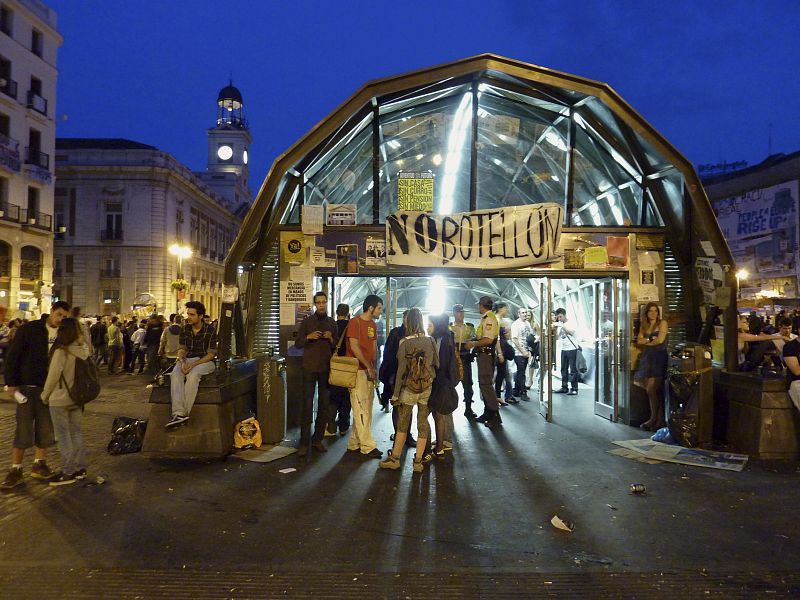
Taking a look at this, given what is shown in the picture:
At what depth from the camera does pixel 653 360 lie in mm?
8570

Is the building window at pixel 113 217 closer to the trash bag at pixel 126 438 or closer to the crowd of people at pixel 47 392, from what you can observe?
the trash bag at pixel 126 438

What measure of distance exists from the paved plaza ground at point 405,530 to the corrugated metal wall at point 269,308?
8.90 ft

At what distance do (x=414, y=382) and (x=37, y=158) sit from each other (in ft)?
114

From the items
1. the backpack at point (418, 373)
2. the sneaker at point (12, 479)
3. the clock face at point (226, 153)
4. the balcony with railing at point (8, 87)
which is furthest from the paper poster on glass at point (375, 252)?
the clock face at point (226, 153)

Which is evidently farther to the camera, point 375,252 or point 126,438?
point 375,252

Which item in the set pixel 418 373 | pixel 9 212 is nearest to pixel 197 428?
pixel 418 373

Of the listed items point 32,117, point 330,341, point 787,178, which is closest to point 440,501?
point 330,341

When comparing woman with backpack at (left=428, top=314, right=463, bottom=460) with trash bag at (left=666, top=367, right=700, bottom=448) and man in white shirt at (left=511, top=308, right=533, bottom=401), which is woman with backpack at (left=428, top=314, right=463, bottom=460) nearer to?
trash bag at (left=666, top=367, right=700, bottom=448)

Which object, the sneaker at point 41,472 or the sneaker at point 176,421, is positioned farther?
the sneaker at point 176,421

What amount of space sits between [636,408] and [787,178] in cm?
2517

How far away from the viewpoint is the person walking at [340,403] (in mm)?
8281

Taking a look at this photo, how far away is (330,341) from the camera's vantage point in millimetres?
7434

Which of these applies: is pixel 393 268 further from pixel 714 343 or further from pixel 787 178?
pixel 787 178

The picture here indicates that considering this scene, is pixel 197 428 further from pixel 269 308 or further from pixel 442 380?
pixel 442 380
